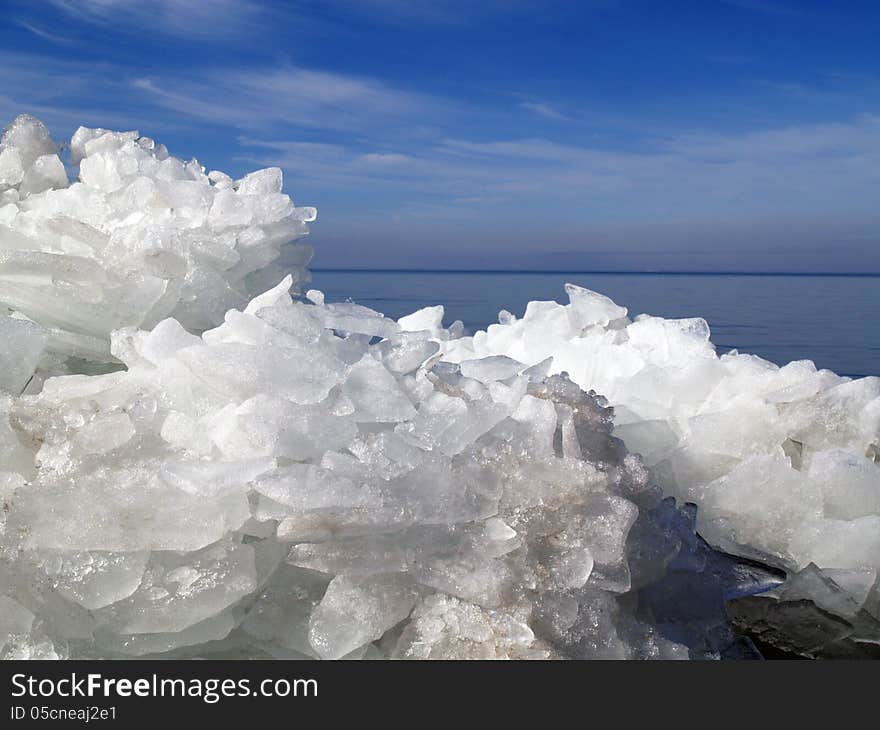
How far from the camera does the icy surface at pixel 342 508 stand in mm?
1883

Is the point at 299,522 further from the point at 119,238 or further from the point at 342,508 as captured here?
the point at 119,238

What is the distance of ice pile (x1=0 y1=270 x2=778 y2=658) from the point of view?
1875 millimetres

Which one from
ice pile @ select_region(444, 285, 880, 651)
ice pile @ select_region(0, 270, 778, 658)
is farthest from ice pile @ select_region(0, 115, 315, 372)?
ice pile @ select_region(444, 285, 880, 651)

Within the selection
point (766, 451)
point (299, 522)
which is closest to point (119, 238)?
point (299, 522)

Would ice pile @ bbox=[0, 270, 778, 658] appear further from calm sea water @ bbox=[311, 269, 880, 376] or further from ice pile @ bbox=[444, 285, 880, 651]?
calm sea water @ bbox=[311, 269, 880, 376]

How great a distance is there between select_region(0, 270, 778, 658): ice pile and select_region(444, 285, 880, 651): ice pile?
24.8 inches

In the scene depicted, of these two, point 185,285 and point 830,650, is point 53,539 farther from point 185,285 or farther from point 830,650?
point 830,650

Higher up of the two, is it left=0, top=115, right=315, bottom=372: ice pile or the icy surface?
left=0, top=115, right=315, bottom=372: ice pile

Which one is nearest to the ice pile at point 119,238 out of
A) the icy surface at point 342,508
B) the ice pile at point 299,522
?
the icy surface at point 342,508

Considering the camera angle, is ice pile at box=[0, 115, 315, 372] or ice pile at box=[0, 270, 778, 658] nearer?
ice pile at box=[0, 270, 778, 658]

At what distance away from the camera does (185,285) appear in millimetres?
2865

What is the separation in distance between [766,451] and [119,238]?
2268 mm

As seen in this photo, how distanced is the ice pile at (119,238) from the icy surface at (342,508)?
1 cm
